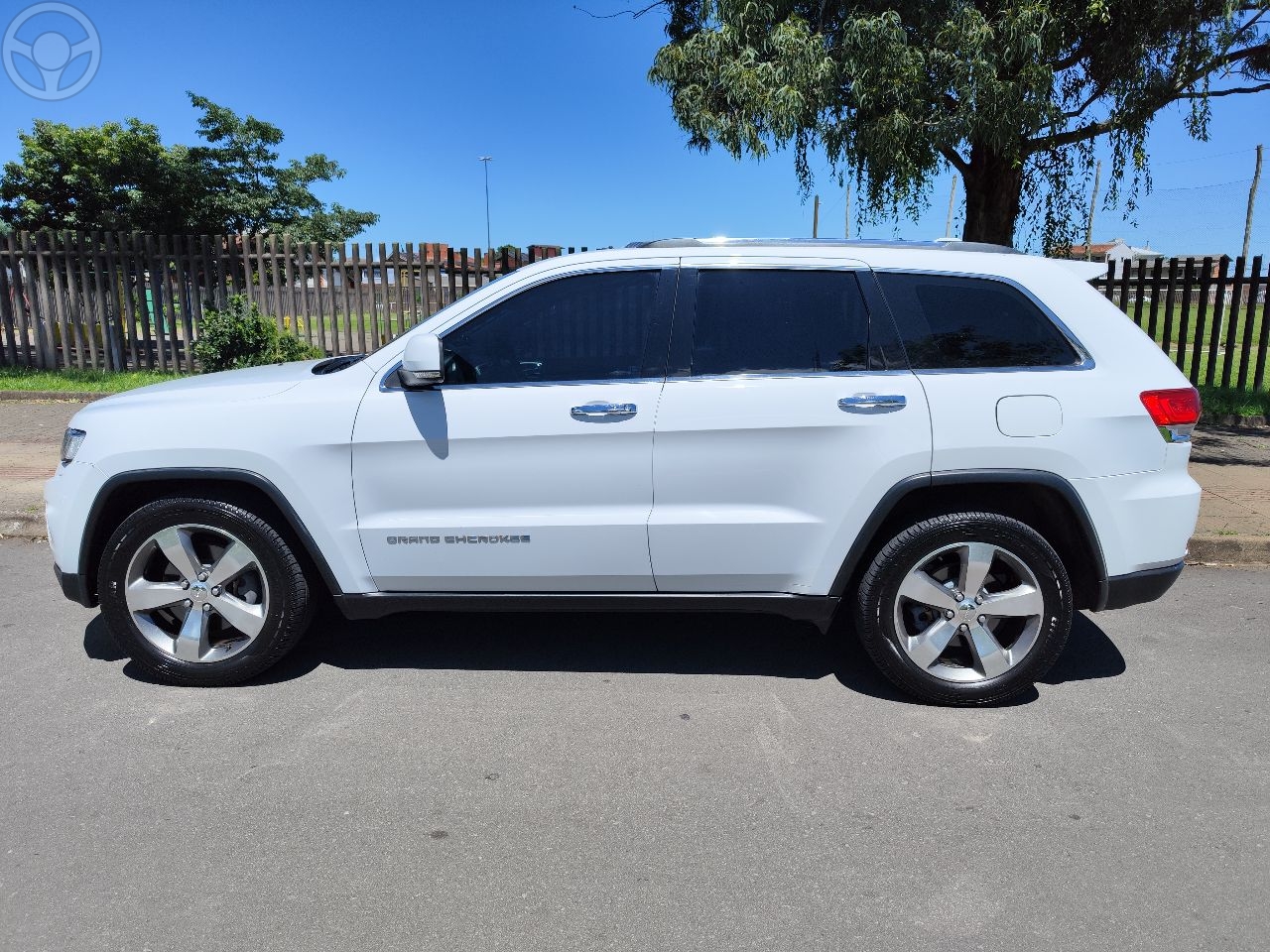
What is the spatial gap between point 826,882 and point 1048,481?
186 cm

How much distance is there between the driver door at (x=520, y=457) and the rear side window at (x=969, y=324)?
100cm

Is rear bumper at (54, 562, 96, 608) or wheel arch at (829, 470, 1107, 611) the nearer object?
wheel arch at (829, 470, 1107, 611)

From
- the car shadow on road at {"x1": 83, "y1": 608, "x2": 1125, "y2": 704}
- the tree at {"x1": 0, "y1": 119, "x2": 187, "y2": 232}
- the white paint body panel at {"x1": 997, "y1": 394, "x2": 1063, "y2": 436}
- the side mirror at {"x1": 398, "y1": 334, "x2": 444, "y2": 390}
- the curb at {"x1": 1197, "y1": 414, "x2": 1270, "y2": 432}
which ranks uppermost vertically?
the tree at {"x1": 0, "y1": 119, "x2": 187, "y2": 232}

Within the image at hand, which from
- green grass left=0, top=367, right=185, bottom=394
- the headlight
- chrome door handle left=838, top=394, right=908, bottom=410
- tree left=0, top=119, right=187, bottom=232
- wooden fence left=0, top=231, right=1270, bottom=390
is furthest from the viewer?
tree left=0, top=119, right=187, bottom=232

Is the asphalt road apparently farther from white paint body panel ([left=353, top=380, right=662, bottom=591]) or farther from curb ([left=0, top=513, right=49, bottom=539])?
curb ([left=0, top=513, right=49, bottom=539])

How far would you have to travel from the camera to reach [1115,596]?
3.74 meters

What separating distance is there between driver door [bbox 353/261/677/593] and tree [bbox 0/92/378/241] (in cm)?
1843

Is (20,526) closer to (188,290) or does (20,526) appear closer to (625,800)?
(625,800)

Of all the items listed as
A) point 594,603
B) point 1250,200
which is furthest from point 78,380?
point 1250,200

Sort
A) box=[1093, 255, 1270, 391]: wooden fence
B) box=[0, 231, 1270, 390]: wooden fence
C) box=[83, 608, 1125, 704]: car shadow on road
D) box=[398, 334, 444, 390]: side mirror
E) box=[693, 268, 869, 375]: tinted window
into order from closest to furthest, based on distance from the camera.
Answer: box=[398, 334, 444, 390]: side mirror → box=[693, 268, 869, 375]: tinted window → box=[83, 608, 1125, 704]: car shadow on road → box=[1093, 255, 1270, 391]: wooden fence → box=[0, 231, 1270, 390]: wooden fence

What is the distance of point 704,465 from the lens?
3662mm

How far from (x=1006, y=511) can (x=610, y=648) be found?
1938 millimetres

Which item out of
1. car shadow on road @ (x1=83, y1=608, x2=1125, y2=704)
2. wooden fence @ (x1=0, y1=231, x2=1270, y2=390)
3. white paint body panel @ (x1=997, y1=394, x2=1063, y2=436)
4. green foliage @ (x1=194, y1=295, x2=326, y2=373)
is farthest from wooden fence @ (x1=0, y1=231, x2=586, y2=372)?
white paint body panel @ (x1=997, y1=394, x2=1063, y2=436)

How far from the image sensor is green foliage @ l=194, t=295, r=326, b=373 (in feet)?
35.8
